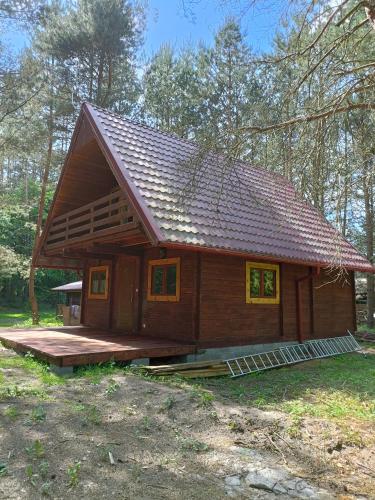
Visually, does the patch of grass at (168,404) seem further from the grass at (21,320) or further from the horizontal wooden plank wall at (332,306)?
the grass at (21,320)

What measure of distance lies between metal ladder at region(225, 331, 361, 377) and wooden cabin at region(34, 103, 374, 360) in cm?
31

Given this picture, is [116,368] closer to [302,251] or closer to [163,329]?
[163,329]

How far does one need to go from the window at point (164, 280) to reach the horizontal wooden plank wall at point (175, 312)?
122 mm

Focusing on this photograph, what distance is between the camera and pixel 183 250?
8883 mm

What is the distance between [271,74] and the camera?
223 inches

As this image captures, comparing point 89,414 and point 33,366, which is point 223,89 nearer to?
point 33,366

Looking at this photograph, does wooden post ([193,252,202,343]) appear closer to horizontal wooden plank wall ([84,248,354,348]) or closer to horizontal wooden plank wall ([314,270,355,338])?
horizontal wooden plank wall ([84,248,354,348])

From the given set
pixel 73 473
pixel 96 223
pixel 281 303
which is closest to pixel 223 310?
pixel 281 303

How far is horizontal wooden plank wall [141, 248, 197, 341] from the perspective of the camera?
8586 millimetres

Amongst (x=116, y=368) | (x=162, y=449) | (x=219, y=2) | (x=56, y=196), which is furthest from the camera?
(x=56, y=196)

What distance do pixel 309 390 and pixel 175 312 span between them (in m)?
3.28

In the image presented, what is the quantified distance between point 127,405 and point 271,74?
4.79 m

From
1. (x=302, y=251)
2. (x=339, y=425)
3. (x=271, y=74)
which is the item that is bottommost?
(x=339, y=425)

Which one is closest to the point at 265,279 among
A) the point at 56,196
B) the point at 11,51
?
the point at 56,196
